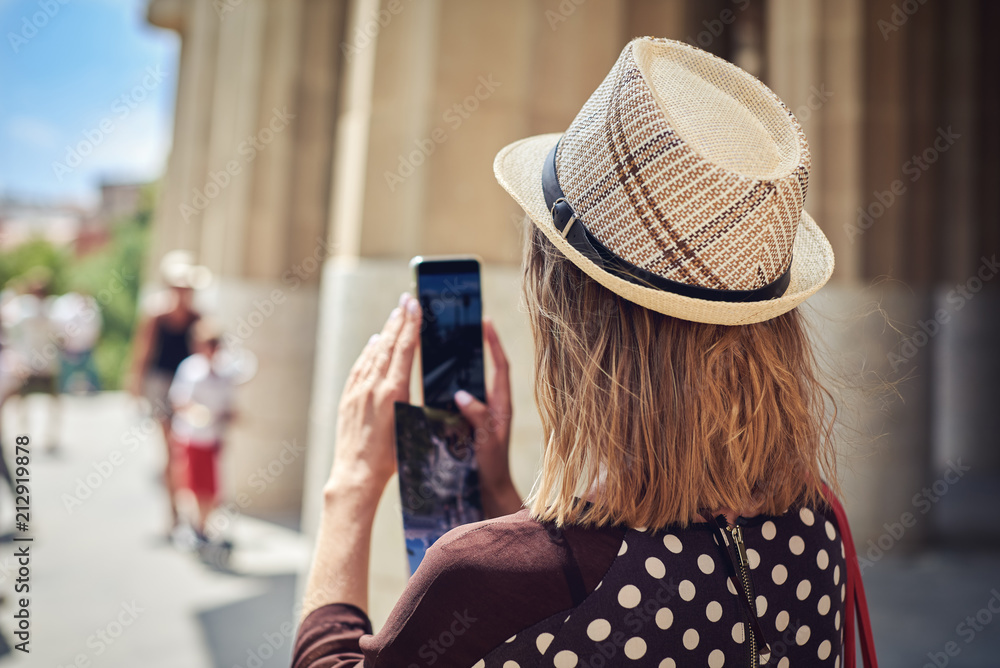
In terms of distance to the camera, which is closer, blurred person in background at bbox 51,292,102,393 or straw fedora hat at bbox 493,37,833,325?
straw fedora hat at bbox 493,37,833,325

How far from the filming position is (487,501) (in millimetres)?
1467

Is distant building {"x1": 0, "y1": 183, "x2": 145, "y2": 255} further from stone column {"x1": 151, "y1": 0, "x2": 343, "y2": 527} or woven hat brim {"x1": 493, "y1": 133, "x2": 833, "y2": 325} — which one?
woven hat brim {"x1": 493, "y1": 133, "x2": 833, "y2": 325}

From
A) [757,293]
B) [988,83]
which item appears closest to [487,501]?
[757,293]

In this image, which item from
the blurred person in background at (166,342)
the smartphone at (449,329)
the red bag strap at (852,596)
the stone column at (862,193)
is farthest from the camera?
the blurred person in background at (166,342)

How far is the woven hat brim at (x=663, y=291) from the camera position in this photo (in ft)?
3.35

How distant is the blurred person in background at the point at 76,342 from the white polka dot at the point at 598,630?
9.21 metres

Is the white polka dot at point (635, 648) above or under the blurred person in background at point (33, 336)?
above

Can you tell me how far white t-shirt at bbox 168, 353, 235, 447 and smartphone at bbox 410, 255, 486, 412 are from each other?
4290mm

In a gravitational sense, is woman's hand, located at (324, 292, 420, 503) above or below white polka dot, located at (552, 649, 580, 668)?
above

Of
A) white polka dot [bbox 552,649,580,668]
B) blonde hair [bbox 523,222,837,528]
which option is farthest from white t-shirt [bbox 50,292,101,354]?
white polka dot [bbox 552,649,580,668]

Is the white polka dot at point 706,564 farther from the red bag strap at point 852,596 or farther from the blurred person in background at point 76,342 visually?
the blurred person in background at point 76,342

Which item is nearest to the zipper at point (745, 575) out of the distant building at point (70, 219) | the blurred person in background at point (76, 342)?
the blurred person in background at point (76, 342)

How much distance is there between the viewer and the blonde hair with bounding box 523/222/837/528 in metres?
1.01

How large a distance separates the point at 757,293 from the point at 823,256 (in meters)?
0.31
